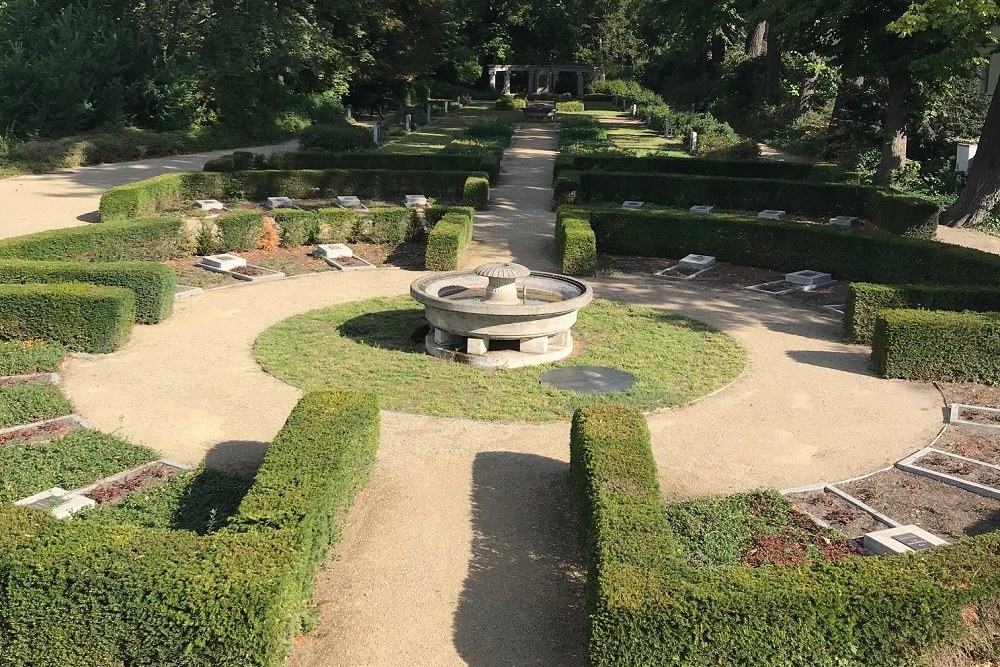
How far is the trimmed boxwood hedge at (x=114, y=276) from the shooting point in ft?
47.3

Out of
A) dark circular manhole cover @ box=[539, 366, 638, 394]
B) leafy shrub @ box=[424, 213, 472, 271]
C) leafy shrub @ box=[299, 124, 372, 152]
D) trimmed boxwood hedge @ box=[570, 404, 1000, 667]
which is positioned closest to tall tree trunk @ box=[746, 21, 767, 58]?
leafy shrub @ box=[299, 124, 372, 152]

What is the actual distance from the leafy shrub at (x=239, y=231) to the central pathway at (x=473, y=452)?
117 inches

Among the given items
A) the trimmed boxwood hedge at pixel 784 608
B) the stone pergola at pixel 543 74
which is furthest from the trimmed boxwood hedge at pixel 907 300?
the stone pergola at pixel 543 74

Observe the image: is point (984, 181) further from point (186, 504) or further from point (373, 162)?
point (186, 504)

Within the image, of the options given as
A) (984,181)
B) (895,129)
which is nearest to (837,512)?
(984,181)

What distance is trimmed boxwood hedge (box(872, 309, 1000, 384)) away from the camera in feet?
40.2

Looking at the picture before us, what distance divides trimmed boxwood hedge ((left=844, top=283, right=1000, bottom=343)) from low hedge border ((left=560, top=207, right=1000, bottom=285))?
1.88 metres

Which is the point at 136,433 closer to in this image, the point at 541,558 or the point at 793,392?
the point at 541,558

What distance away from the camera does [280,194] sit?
26.4 meters

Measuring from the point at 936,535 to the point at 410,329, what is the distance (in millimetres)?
8532

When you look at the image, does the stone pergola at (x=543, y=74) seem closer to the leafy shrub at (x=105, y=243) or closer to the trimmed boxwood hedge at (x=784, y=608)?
the leafy shrub at (x=105, y=243)

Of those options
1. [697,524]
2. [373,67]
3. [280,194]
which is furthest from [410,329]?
[373,67]

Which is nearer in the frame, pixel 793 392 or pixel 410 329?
pixel 793 392

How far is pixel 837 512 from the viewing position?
8734 mm
